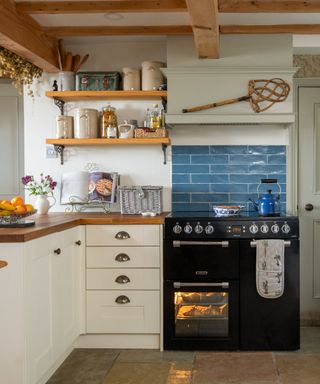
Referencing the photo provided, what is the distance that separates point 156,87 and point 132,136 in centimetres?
42

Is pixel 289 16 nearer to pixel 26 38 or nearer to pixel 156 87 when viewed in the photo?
pixel 156 87

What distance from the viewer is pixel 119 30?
3773mm

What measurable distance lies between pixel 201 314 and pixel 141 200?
932 mm

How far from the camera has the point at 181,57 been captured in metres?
3.76

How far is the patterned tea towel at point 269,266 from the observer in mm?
3385

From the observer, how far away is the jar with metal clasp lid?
12.8ft

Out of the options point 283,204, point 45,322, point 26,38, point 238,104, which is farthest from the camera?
point 283,204

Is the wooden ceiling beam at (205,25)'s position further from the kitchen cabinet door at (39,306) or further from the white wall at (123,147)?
the kitchen cabinet door at (39,306)

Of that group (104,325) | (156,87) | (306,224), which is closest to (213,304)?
(104,325)

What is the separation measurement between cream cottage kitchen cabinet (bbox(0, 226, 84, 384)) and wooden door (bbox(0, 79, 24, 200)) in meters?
1.81

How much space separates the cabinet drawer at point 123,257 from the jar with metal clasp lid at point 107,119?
3.07 feet

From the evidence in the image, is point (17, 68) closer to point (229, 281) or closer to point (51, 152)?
point (51, 152)

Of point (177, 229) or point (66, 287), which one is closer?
point (66, 287)

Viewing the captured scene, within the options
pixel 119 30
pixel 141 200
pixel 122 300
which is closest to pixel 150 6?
pixel 119 30
